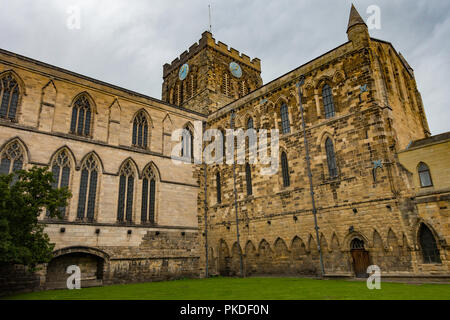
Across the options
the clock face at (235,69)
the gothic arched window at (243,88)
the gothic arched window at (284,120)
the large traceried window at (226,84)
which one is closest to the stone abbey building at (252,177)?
the gothic arched window at (284,120)

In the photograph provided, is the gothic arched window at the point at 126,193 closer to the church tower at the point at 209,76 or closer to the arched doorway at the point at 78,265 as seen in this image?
the arched doorway at the point at 78,265

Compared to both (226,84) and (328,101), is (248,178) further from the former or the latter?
(226,84)

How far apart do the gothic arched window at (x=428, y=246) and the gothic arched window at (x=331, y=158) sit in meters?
5.11

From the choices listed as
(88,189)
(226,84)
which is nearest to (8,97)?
(88,189)

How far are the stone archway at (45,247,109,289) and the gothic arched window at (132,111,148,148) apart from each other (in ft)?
26.0

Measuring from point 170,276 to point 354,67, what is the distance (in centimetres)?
1764

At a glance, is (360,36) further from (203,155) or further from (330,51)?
(203,155)

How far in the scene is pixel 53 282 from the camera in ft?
59.7

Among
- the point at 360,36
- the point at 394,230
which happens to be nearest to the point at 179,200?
the point at 394,230

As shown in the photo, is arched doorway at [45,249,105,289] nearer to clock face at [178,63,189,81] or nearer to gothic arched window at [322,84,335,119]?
gothic arched window at [322,84,335,119]

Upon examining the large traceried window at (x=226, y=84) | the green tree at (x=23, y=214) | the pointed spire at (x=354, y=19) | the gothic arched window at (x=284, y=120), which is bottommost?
the green tree at (x=23, y=214)

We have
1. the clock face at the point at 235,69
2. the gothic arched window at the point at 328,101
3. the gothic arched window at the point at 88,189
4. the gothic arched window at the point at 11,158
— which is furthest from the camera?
the clock face at the point at 235,69

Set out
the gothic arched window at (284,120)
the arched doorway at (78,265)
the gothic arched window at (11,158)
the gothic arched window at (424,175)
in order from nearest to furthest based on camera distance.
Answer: the gothic arched window at (424,175) → the gothic arched window at (11,158) → the arched doorway at (78,265) → the gothic arched window at (284,120)

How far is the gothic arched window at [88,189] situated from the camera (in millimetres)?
19703
